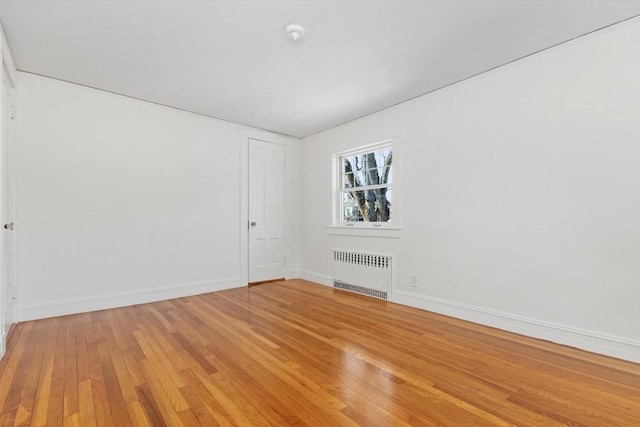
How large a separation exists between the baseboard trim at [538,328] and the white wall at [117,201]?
9.42ft

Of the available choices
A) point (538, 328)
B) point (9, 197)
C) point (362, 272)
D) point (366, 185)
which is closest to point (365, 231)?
point (362, 272)

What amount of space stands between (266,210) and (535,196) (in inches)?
146

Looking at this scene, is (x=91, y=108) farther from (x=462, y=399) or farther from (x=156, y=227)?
(x=462, y=399)

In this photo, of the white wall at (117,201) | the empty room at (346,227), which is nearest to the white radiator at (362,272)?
the empty room at (346,227)

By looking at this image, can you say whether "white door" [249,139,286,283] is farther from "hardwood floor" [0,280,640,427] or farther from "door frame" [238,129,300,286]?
"hardwood floor" [0,280,640,427]

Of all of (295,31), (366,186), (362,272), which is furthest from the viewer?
(366,186)

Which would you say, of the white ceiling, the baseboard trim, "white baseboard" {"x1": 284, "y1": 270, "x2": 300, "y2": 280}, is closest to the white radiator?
the baseboard trim

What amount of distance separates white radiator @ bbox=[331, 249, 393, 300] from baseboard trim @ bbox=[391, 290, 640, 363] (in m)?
0.44

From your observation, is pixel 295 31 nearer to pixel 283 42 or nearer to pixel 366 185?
pixel 283 42

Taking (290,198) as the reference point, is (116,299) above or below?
below

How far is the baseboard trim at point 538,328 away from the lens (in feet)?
7.40

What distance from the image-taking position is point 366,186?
4422 mm

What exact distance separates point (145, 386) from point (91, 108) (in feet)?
10.4

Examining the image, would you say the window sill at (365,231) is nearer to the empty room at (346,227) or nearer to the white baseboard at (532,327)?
the empty room at (346,227)
